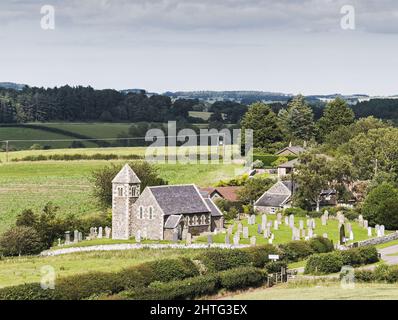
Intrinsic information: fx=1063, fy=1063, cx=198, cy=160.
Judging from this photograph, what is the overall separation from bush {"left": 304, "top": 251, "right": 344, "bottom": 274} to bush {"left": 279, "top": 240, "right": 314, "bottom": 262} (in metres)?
3.77

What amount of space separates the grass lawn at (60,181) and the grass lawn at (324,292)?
3753 cm

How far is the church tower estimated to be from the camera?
7938 centimetres

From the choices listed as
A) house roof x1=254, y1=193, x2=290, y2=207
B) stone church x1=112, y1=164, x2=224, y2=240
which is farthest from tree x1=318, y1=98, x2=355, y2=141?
stone church x1=112, y1=164, x2=224, y2=240

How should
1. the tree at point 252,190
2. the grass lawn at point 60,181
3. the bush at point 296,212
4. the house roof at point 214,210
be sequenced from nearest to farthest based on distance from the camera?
the house roof at point 214,210 < the bush at point 296,212 < the tree at point 252,190 < the grass lawn at point 60,181

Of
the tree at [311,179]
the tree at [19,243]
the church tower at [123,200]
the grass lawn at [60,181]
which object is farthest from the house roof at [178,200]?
the grass lawn at [60,181]

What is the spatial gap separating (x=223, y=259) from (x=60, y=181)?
53695mm

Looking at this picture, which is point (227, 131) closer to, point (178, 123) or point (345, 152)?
point (178, 123)

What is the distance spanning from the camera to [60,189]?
109125 mm

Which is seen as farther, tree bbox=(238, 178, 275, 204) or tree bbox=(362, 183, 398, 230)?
tree bbox=(238, 178, 275, 204)

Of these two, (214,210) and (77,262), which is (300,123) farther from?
(77,262)

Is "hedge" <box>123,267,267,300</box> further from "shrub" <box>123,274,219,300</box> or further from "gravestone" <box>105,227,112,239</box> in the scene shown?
"gravestone" <box>105,227,112,239</box>

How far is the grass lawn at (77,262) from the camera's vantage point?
201 feet

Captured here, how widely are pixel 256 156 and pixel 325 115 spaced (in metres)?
23.5

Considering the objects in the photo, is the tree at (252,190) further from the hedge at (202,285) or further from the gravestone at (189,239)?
the hedge at (202,285)
